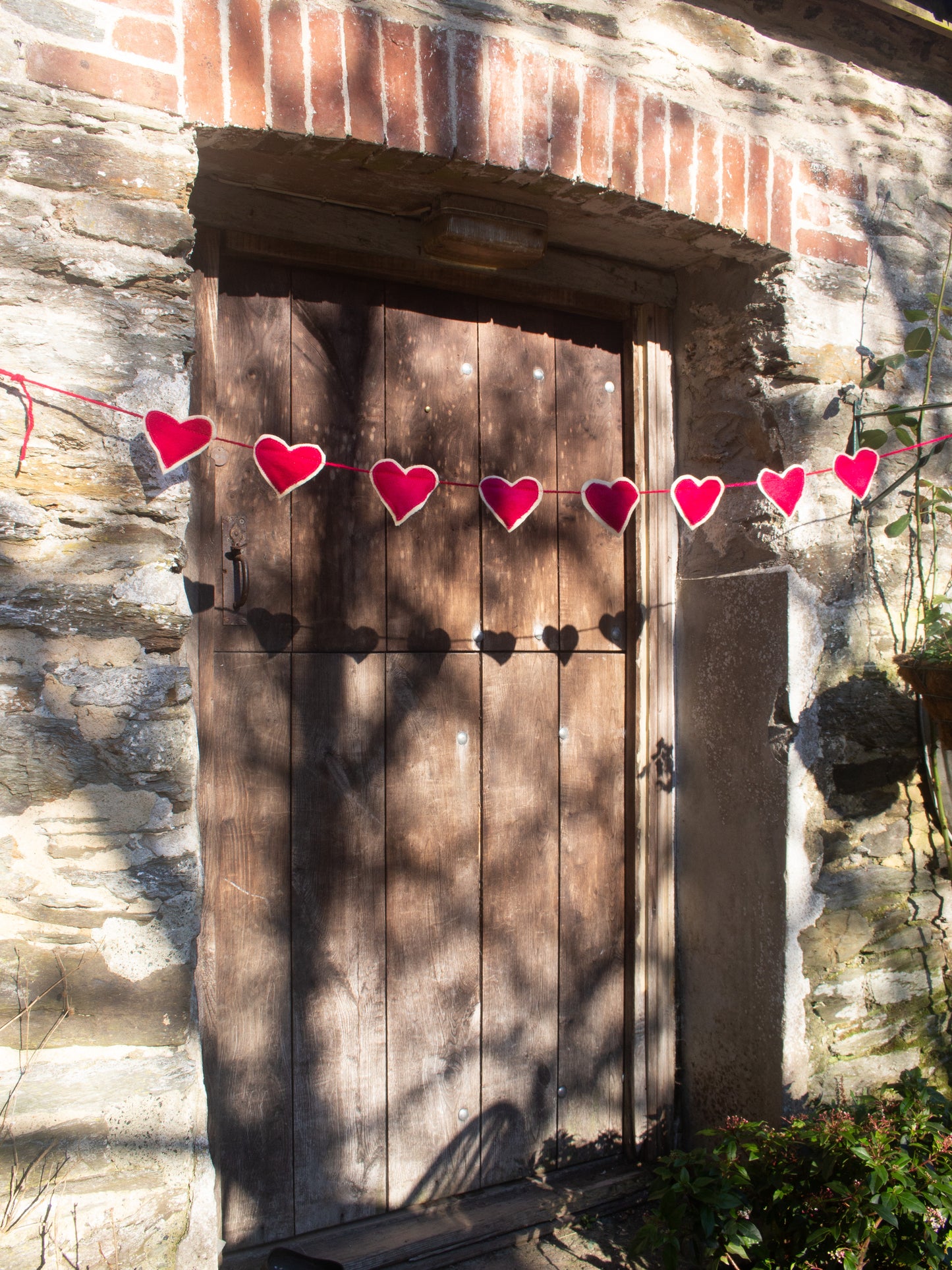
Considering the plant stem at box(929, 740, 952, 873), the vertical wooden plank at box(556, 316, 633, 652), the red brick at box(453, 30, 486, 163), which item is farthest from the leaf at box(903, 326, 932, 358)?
the red brick at box(453, 30, 486, 163)

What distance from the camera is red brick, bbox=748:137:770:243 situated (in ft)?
6.35

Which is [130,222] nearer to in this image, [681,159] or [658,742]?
[681,159]

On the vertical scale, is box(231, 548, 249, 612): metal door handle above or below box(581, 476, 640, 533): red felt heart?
below

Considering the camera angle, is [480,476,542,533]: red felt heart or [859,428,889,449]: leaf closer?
[480,476,542,533]: red felt heart

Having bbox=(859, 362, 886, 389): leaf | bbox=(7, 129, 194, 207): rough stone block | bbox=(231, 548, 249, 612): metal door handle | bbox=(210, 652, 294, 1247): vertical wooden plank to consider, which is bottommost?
bbox=(210, 652, 294, 1247): vertical wooden plank

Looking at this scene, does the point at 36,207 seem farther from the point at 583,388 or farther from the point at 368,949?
the point at 368,949

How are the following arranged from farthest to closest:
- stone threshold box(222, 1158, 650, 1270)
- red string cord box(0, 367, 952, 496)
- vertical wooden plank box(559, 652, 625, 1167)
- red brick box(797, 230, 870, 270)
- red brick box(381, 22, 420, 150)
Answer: vertical wooden plank box(559, 652, 625, 1167), red brick box(797, 230, 870, 270), stone threshold box(222, 1158, 650, 1270), red brick box(381, 22, 420, 150), red string cord box(0, 367, 952, 496)

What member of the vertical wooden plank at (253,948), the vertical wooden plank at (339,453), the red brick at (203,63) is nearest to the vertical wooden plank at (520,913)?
the vertical wooden plank at (339,453)

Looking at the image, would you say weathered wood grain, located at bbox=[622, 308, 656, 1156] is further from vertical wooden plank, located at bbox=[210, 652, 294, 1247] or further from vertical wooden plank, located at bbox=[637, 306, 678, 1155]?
vertical wooden plank, located at bbox=[210, 652, 294, 1247]

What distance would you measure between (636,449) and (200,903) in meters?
1.47

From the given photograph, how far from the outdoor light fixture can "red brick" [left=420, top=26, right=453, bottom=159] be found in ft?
0.57

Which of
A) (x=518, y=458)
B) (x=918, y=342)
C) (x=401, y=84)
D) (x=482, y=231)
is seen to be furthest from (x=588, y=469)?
(x=401, y=84)

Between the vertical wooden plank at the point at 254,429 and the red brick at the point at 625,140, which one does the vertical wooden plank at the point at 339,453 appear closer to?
the vertical wooden plank at the point at 254,429

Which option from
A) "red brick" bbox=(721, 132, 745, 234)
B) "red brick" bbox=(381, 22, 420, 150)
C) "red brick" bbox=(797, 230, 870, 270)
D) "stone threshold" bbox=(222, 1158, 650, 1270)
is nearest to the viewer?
"red brick" bbox=(381, 22, 420, 150)
